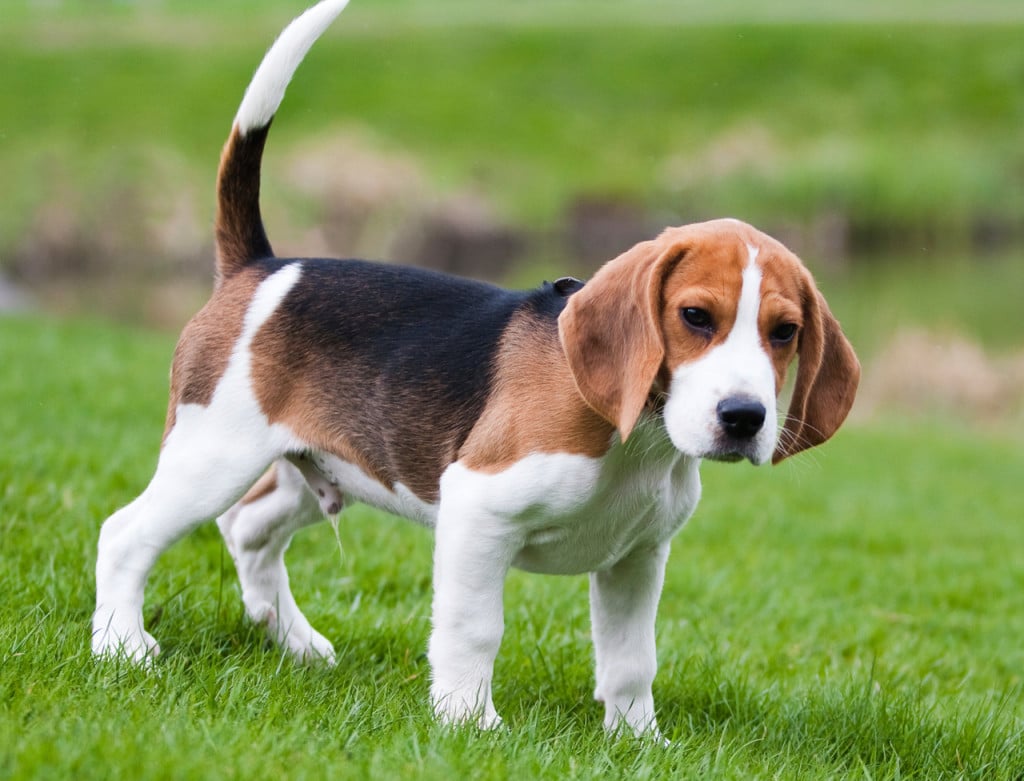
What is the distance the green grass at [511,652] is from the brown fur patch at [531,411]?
82cm

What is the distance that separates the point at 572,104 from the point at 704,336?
134ft

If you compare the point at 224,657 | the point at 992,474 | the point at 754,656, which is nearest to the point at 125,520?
the point at 224,657

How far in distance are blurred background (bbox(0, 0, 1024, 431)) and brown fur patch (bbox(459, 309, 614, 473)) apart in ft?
44.9

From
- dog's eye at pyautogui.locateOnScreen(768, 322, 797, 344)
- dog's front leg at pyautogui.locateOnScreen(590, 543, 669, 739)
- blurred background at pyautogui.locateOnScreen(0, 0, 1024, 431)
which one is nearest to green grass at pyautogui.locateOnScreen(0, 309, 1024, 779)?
dog's front leg at pyautogui.locateOnScreen(590, 543, 669, 739)

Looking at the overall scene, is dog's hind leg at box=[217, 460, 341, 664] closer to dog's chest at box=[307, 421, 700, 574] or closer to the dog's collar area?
dog's chest at box=[307, 421, 700, 574]

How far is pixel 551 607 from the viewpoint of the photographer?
5848 mm

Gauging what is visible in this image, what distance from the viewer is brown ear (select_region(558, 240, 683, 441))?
3.62 m

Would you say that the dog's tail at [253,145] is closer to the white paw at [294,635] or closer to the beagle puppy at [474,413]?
the beagle puppy at [474,413]

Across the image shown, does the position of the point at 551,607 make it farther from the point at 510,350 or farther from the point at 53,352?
the point at 53,352

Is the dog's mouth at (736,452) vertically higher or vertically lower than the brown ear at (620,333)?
lower

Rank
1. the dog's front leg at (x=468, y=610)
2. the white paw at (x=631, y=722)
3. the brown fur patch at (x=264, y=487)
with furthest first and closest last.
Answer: the brown fur patch at (x=264, y=487) → the white paw at (x=631, y=722) → the dog's front leg at (x=468, y=610)

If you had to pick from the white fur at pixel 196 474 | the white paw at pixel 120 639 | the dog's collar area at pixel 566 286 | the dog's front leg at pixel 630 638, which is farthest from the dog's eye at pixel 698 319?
the white paw at pixel 120 639

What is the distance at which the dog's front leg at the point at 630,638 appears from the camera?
4348 mm

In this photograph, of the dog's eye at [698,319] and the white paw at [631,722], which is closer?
the dog's eye at [698,319]
